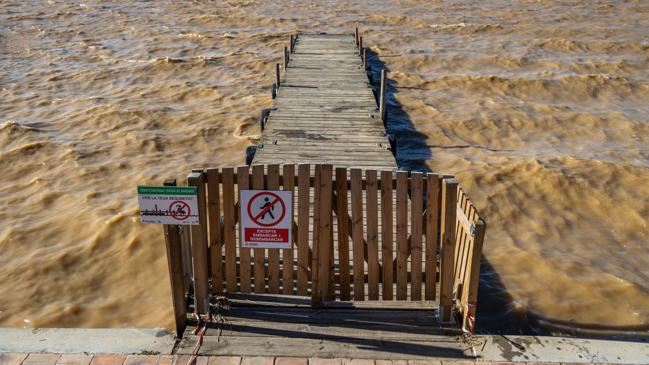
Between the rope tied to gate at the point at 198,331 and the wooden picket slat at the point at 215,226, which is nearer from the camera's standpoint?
the rope tied to gate at the point at 198,331

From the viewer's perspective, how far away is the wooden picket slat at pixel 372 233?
5.71m

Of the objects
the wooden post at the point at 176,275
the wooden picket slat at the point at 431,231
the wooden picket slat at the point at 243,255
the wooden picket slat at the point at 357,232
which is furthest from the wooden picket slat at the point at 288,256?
the wooden picket slat at the point at 431,231

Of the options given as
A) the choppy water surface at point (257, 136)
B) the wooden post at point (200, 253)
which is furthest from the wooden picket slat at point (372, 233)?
the choppy water surface at point (257, 136)

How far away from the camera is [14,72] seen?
71.8 feet

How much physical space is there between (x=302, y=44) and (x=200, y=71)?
4319 mm

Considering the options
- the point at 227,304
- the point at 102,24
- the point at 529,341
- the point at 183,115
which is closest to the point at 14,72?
the point at 183,115

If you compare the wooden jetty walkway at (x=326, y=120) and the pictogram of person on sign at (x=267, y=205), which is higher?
the pictogram of person on sign at (x=267, y=205)

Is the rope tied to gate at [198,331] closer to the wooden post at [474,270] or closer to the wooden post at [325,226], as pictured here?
the wooden post at [325,226]

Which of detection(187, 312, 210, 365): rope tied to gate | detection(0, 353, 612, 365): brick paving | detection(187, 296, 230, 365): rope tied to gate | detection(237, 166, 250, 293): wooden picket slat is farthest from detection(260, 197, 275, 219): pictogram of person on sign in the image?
detection(0, 353, 612, 365): brick paving

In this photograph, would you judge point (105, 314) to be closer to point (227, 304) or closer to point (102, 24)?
point (227, 304)

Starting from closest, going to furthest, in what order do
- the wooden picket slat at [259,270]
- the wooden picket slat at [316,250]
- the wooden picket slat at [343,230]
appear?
the wooden picket slat at [316,250] → the wooden picket slat at [343,230] → the wooden picket slat at [259,270]

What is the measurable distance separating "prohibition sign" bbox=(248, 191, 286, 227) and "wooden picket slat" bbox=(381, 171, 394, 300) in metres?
1.05

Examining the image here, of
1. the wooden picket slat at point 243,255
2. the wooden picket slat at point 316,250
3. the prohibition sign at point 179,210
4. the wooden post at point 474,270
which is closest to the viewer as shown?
the wooden post at point 474,270

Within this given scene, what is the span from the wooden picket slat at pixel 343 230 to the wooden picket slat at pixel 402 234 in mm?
551
